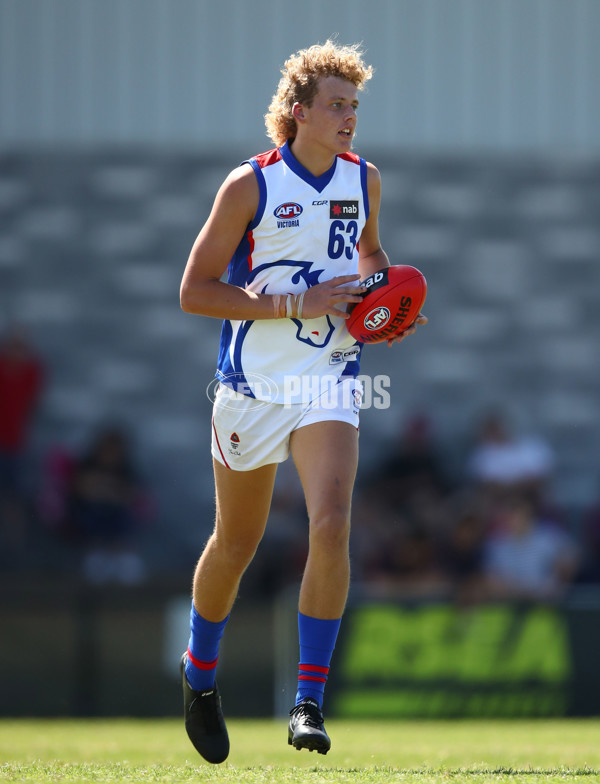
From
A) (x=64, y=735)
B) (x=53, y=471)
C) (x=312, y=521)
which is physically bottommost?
(x=64, y=735)

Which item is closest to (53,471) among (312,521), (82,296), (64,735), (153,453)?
(153,453)

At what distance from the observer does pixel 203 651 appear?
4.55 m

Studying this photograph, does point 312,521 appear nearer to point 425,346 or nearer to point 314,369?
point 314,369

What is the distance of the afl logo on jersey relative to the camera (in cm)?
426

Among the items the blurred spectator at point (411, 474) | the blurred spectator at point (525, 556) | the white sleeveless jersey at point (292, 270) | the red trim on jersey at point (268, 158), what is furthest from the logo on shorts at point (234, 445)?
the blurred spectator at point (411, 474)

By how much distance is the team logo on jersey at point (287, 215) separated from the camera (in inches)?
168

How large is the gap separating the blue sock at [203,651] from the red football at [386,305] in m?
1.26

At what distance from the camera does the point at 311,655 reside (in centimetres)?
418

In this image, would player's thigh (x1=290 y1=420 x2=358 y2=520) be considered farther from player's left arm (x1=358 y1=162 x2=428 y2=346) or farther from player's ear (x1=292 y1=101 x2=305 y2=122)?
player's ear (x1=292 y1=101 x2=305 y2=122)

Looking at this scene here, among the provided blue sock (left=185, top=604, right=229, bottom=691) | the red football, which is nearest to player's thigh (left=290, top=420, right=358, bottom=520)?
the red football

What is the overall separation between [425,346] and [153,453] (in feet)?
9.16

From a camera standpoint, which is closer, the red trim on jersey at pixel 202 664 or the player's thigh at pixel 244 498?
the player's thigh at pixel 244 498

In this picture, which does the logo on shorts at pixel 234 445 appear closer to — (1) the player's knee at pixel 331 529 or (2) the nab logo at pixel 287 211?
(1) the player's knee at pixel 331 529

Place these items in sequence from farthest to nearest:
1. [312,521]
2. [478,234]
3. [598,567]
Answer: [478,234], [598,567], [312,521]
